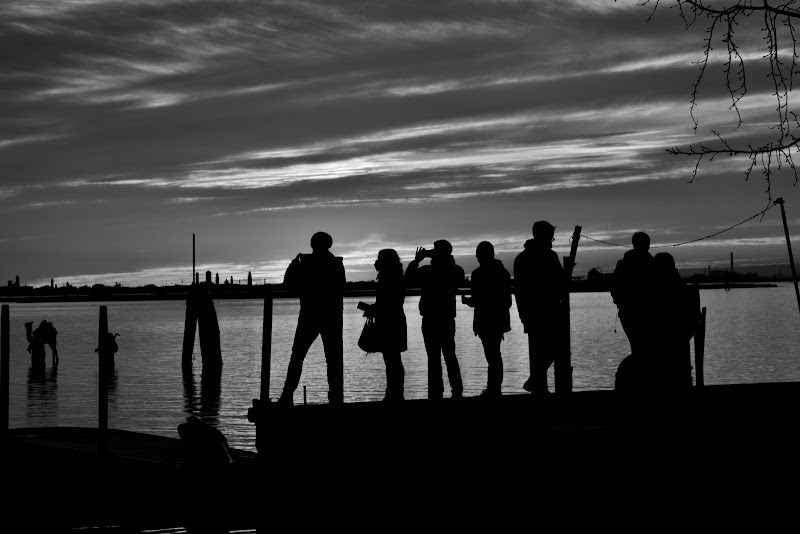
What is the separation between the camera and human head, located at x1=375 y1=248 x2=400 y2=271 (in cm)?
1311

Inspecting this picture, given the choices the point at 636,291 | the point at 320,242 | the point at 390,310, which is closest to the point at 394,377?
the point at 390,310

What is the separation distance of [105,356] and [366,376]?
74.8ft

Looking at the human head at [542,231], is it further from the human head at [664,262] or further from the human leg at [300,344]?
the human leg at [300,344]

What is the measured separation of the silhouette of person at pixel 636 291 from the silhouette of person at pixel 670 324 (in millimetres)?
93

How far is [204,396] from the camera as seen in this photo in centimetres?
3519

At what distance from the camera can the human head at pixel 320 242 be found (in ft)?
40.6

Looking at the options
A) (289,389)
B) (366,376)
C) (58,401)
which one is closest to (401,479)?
(289,389)

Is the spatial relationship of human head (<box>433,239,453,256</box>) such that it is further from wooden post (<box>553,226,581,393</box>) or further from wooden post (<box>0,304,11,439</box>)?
wooden post (<box>0,304,11,439</box>)

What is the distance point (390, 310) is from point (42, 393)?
27815 mm

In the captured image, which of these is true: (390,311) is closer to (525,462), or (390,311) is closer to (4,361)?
(525,462)

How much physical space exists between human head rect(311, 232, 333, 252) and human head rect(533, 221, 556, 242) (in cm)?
263

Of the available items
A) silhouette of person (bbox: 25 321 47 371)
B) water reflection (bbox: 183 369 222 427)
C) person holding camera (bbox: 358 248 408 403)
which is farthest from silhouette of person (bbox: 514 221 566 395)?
silhouette of person (bbox: 25 321 47 371)

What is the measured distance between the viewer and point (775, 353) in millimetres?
54312

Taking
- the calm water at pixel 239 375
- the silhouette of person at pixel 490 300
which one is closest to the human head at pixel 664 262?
the silhouette of person at pixel 490 300
